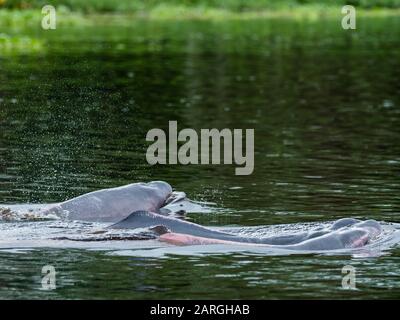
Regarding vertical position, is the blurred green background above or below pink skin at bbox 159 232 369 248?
above

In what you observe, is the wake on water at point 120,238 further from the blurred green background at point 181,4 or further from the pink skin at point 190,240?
the blurred green background at point 181,4

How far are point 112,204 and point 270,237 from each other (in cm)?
214

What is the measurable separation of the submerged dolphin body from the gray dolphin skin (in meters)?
0.96

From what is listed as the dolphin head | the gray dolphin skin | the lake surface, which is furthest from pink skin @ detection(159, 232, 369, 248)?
the dolphin head

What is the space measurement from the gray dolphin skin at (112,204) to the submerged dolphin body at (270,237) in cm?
96

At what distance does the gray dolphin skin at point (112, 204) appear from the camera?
1335 centimetres

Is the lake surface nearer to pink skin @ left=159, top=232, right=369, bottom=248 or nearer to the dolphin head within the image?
pink skin @ left=159, top=232, right=369, bottom=248

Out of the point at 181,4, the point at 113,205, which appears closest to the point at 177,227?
the point at 113,205

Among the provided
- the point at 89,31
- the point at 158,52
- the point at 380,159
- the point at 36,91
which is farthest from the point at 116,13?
the point at 380,159

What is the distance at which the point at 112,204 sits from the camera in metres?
13.5

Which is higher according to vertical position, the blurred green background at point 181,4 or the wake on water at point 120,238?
the blurred green background at point 181,4

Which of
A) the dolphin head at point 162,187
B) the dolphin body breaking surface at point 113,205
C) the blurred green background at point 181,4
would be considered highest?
the blurred green background at point 181,4

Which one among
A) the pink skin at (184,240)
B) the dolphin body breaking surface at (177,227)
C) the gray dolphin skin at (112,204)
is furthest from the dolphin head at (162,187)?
the pink skin at (184,240)

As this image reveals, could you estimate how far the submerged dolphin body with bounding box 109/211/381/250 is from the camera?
11.9 m
